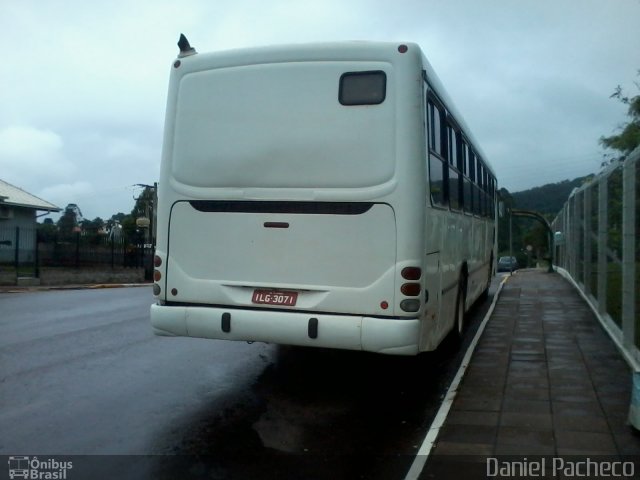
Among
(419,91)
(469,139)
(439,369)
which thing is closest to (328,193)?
(419,91)

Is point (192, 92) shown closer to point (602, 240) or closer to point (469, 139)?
point (469, 139)

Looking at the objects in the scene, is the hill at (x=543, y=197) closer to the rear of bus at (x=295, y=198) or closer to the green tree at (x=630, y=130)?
the green tree at (x=630, y=130)

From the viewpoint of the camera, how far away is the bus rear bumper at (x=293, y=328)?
20.0 feet

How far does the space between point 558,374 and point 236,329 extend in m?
3.76

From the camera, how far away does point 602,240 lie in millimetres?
9812

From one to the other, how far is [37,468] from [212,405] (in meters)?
1.98

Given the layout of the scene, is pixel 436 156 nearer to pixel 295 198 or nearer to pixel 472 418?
pixel 295 198

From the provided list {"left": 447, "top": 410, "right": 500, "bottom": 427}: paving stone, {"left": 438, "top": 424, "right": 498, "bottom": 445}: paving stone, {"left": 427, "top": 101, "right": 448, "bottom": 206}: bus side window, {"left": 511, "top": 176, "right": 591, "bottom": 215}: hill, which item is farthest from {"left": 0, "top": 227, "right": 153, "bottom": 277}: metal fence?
{"left": 511, "top": 176, "right": 591, "bottom": 215}: hill

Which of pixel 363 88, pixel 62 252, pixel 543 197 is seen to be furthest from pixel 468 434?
pixel 543 197

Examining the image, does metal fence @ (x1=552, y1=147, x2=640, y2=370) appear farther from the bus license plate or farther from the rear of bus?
the bus license plate

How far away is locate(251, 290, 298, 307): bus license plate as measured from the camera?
6.47 m

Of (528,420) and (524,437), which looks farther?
(528,420)

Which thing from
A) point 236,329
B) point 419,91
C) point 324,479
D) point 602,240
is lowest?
point 324,479

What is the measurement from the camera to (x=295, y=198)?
255 inches
